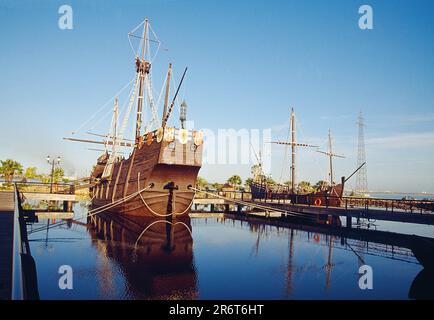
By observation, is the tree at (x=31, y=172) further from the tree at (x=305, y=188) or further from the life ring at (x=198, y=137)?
the tree at (x=305, y=188)

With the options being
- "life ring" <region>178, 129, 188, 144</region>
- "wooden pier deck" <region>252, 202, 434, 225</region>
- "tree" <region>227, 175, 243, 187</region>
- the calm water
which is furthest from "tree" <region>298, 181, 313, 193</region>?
the calm water

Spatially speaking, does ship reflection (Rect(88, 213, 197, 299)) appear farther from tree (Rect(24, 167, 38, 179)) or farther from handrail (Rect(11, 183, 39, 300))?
tree (Rect(24, 167, 38, 179))

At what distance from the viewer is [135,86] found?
37.9 m

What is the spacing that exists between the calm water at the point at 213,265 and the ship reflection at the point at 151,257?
32 millimetres

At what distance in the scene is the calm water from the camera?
955 centimetres

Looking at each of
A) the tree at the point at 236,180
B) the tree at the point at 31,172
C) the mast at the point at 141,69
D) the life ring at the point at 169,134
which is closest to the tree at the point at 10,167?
the tree at the point at 31,172

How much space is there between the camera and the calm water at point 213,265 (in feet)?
31.3

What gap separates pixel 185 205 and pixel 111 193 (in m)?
11.0

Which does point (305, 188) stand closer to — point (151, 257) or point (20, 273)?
point (151, 257)

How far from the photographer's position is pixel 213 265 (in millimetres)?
13094

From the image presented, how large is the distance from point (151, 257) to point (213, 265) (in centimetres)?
292

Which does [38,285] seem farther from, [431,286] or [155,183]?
[155,183]

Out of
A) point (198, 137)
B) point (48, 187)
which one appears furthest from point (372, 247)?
point (48, 187)

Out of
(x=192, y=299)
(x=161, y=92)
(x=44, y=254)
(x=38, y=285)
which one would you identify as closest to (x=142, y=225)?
(x=44, y=254)
